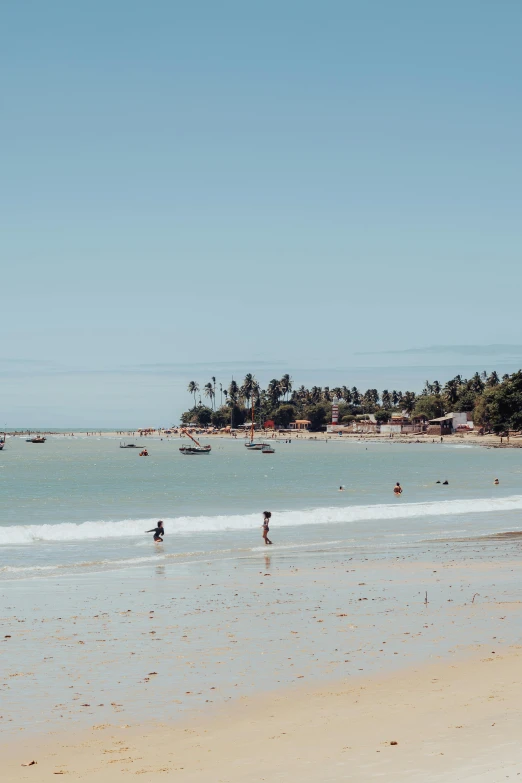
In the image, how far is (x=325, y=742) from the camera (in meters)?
11.0

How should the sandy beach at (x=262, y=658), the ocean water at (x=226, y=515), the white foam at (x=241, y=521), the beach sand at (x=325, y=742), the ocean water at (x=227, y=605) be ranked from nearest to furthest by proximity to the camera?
the beach sand at (x=325, y=742) → the sandy beach at (x=262, y=658) → the ocean water at (x=227, y=605) → the ocean water at (x=226, y=515) → the white foam at (x=241, y=521)

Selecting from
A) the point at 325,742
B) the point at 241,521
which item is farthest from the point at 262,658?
the point at 241,521

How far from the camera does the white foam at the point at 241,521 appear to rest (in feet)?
129

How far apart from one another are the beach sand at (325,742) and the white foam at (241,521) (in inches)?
1043

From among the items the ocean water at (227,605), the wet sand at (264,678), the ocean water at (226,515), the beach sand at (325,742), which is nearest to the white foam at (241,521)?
the ocean water at (226,515)

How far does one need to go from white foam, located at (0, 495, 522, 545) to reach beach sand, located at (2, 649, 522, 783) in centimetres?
2648

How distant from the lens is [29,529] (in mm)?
40625

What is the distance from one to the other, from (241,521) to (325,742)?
34.1 m

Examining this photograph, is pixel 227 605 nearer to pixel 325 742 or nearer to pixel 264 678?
pixel 264 678

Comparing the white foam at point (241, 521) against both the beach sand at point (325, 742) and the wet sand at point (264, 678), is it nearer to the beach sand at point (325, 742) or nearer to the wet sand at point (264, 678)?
the wet sand at point (264, 678)

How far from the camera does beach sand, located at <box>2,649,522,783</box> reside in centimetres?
982

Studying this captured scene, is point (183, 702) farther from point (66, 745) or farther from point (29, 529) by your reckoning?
point (29, 529)

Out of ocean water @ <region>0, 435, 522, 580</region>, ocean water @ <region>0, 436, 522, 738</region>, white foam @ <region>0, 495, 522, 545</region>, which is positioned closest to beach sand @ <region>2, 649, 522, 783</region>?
ocean water @ <region>0, 436, 522, 738</region>

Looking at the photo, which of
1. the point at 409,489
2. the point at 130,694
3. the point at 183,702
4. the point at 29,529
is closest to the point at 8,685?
the point at 130,694
